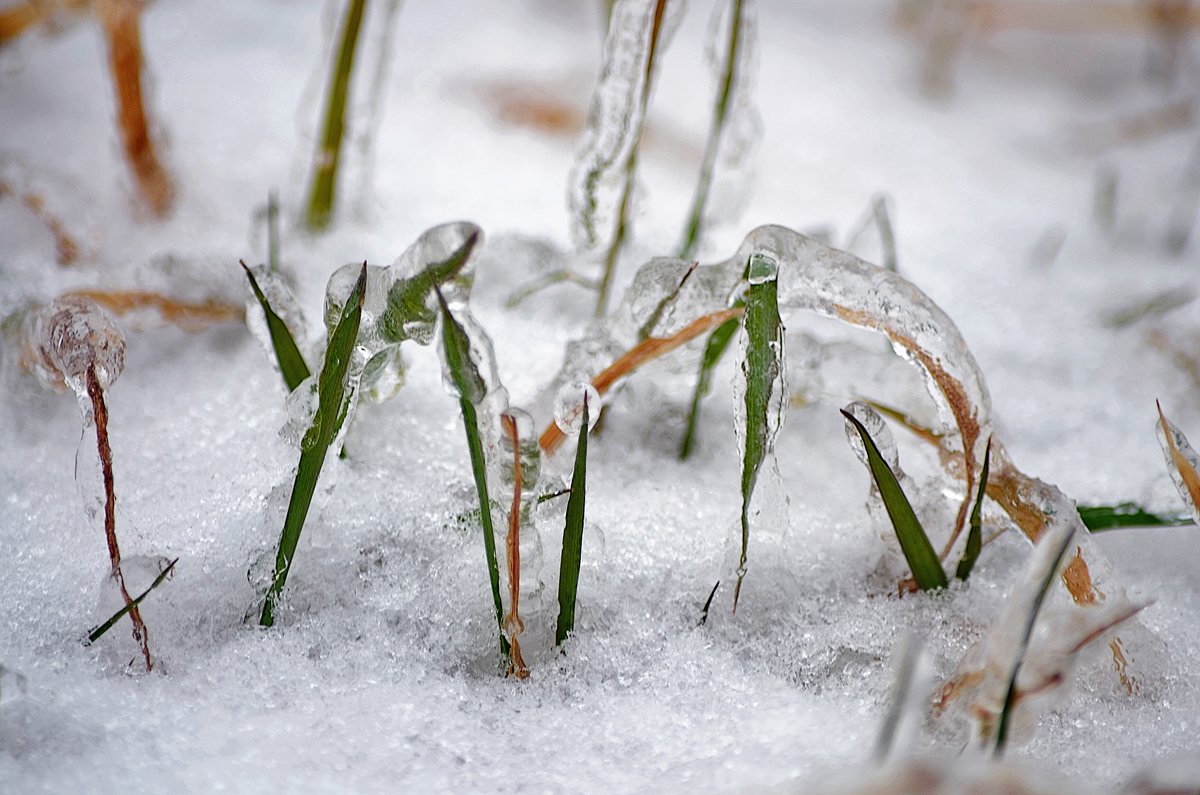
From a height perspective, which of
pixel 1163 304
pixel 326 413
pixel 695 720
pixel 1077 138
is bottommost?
pixel 695 720

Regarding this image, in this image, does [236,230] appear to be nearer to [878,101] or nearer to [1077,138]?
[878,101]

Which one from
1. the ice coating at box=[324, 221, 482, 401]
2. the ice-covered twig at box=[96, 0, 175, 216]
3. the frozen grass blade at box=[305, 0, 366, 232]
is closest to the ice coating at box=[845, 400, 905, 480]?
the ice coating at box=[324, 221, 482, 401]

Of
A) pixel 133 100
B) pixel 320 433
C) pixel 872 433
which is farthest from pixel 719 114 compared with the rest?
pixel 133 100

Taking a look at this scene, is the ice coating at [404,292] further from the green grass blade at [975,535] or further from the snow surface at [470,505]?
the green grass blade at [975,535]

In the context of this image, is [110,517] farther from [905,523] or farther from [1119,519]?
[1119,519]

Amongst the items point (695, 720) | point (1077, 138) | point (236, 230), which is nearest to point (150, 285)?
point (236, 230)

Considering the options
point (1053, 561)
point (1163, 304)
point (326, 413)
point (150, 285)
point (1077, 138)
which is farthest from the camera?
point (1077, 138)
